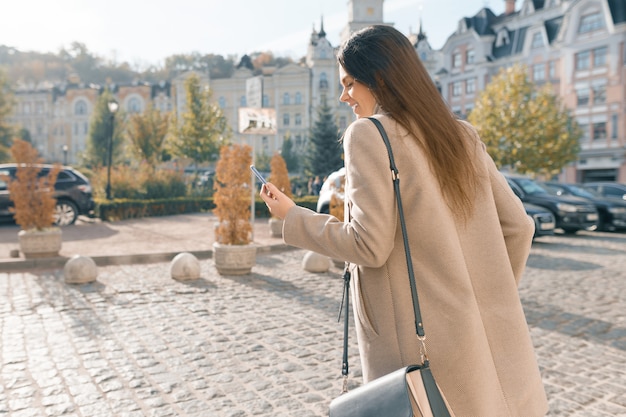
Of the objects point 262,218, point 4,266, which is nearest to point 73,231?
point 4,266

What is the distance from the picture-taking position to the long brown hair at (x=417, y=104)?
1772mm

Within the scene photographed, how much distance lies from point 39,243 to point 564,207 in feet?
43.7

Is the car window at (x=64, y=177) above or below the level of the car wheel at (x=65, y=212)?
above

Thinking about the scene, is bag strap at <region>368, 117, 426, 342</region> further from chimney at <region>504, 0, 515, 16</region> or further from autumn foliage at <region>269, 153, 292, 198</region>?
chimney at <region>504, 0, 515, 16</region>

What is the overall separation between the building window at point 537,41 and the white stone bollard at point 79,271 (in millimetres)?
44079

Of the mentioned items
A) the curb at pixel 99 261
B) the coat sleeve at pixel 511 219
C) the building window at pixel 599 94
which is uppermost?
the building window at pixel 599 94

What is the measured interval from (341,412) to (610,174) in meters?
42.7

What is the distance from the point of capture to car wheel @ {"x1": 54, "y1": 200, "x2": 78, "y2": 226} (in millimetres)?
16672

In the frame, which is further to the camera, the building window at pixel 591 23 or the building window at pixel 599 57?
the building window at pixel 591 23

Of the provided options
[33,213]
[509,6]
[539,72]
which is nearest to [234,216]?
[33,213]

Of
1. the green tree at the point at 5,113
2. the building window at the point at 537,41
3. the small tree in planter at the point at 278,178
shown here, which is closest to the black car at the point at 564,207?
the small tree in planter at the point at 278,178

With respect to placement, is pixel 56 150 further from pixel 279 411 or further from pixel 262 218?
pixel 279 411

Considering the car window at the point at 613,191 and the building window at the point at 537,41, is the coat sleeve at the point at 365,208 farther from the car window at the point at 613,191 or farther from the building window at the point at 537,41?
the building window at the point at 537,41

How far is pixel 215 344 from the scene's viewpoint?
5387 mm
